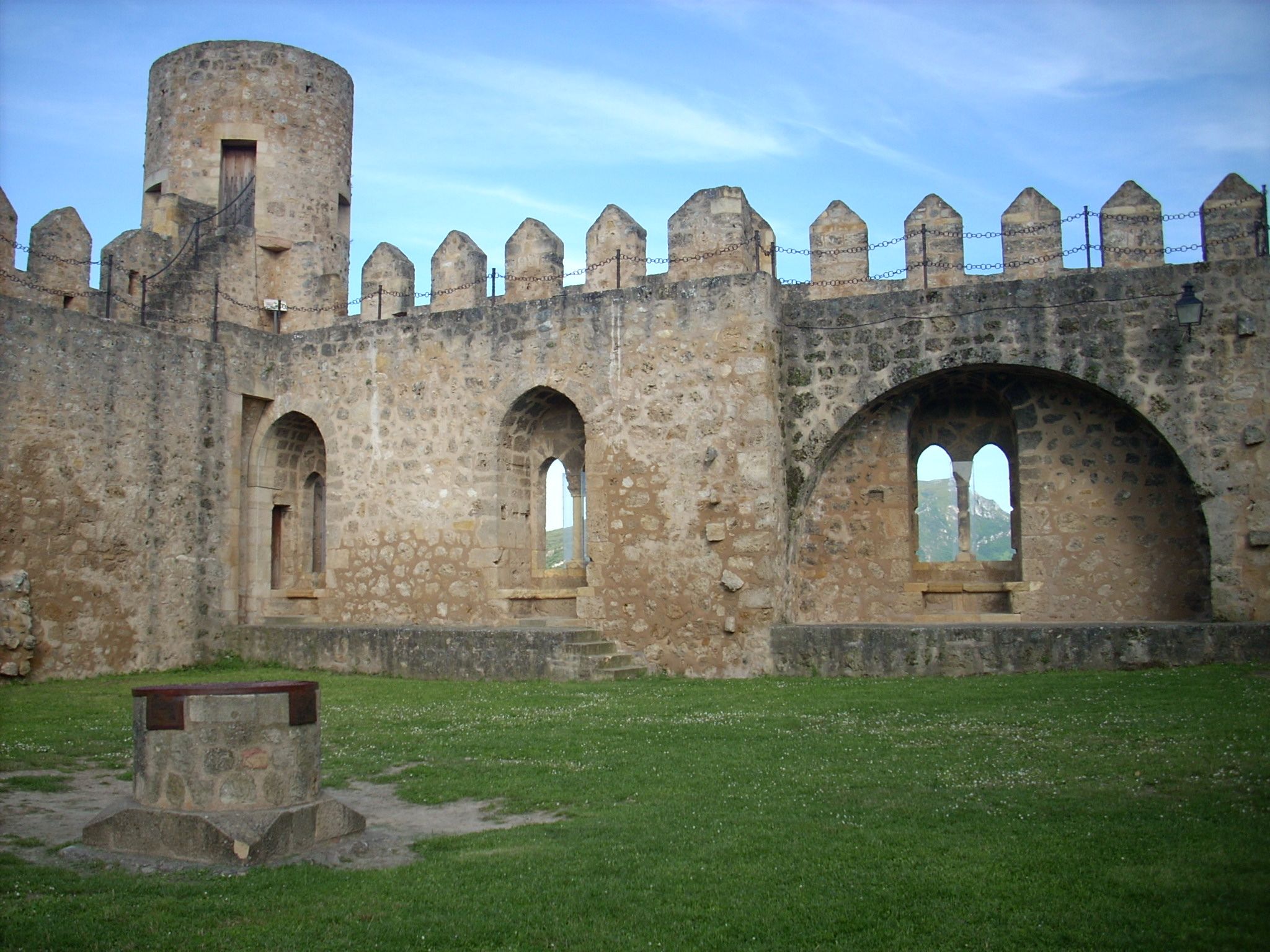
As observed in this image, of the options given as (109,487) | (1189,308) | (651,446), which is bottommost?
(109,487)

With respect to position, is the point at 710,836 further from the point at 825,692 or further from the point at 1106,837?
the point at 825,692

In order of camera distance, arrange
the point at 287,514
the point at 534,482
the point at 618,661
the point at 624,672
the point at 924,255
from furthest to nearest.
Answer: the point at 287,514
the point at 534,482
the point at 924,255
the point at 618,661
the point at 624,672

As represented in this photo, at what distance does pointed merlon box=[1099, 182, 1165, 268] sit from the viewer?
1459 centimetres

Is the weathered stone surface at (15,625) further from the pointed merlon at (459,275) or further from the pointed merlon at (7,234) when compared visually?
the pointed merlon at (459,275)

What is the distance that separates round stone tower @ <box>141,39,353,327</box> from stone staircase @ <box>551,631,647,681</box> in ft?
27.5

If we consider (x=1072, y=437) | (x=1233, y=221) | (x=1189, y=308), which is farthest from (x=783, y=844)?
(x=1233, y=221)

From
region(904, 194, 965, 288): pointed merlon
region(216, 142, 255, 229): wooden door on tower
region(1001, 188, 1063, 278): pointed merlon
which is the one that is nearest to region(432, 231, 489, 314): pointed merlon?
region(216, 142, 255, 229): wooden door on tower

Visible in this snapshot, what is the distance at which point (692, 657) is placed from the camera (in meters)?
15.4

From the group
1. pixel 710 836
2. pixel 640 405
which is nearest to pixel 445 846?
pixel 710 836

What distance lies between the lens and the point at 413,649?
1603cm

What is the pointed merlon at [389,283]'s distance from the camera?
18328 millimetres

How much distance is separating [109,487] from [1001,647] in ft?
39.5

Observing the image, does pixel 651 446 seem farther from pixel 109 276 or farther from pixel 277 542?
pixel 109 276

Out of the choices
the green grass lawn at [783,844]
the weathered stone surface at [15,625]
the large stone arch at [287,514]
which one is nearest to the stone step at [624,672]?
the green grass lawn at [783,844]
